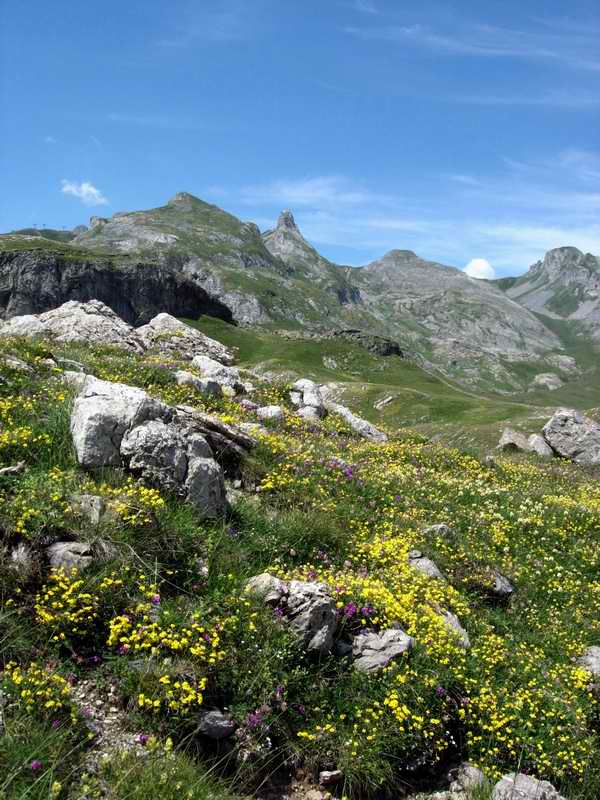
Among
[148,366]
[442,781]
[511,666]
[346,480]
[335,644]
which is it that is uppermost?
[148,366]

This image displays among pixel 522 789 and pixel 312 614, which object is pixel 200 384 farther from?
pixel 522 789

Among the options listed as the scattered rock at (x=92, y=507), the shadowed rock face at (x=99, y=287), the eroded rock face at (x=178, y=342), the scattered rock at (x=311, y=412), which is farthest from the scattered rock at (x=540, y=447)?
the shadowed rock face at (x=99, y=287)

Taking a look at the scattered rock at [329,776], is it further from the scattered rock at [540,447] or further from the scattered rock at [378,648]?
the scattered rock at [540,447]

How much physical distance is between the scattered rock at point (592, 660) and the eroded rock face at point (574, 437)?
22228 mm

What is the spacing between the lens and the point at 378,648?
28.3ft

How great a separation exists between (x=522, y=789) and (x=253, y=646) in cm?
414

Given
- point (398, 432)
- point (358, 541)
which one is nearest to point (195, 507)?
point (358, 541)

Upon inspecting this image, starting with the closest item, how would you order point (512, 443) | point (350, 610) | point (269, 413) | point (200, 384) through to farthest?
point (350, 610)
point (269, 413)
point (200, 384)
point (512, 443)

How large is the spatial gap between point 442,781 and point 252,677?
3181 mm

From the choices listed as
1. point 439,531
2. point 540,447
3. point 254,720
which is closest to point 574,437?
point 540,447

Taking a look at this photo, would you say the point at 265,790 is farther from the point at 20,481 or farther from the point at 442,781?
the point at 20,481

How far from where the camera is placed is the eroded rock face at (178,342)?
35688 millimetres

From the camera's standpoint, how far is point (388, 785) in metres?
7.28

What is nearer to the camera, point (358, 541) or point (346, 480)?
point (358, 541)
